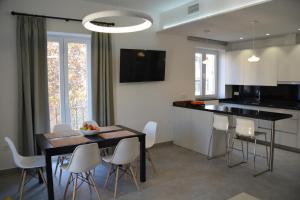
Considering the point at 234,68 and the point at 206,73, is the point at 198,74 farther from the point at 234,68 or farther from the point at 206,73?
the point at 234,68

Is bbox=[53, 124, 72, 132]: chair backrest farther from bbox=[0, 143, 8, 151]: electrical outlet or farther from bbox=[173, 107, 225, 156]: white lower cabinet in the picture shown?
bbox=[173, 107, 225, 156]: white lower cabinet

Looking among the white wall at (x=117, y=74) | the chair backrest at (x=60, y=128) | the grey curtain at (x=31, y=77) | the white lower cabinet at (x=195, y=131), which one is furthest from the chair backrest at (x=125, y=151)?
the white lower cabinet at (x=195, y=131)

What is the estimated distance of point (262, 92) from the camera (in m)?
6.33

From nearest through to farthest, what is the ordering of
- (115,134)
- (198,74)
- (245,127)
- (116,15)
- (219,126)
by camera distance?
(116,15)
(115,134)
(245,127)
(219,126)
(198,74)

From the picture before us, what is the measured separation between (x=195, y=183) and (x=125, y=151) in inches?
48.0

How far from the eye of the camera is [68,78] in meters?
4.43

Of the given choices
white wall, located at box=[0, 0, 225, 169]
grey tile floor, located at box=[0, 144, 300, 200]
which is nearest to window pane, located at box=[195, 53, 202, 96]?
white wall, located at box=[0, 0, 225, 169]

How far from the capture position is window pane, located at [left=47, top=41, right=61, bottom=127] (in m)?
4.23

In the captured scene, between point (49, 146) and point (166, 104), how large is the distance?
125 inches

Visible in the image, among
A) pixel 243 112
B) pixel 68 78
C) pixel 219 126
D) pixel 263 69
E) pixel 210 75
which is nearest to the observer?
pixel 243 112

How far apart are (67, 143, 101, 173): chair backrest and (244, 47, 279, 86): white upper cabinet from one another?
182 inches

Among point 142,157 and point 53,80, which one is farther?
point 53,80

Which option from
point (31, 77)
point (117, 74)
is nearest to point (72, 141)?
point (31, 77)

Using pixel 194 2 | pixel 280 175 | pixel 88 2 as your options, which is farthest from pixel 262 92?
pixel 88 2
